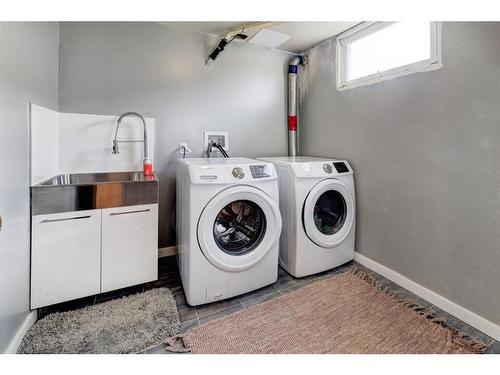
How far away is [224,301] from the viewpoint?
1612mm

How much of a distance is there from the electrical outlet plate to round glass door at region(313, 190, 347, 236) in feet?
3.52

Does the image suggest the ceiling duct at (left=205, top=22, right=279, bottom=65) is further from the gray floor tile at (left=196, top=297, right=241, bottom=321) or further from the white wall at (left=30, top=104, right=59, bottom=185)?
the gray floor tile at (left=196, top=297, right=241, bottom=321)

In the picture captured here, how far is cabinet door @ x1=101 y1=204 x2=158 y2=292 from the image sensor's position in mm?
1512

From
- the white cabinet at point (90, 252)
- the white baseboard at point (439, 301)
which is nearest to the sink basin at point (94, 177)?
the white cabinet at point (90, 252)

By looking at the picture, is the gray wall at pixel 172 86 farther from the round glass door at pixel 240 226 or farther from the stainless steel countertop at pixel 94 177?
the round glass door at pixel 240 226

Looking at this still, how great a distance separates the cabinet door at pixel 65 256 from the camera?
1.34 m

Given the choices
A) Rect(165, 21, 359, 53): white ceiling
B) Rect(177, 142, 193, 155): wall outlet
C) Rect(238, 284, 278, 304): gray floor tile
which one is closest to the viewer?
Rect(238, 284, 278, 304): gray floor tile

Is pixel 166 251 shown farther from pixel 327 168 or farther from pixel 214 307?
pixel 327 168

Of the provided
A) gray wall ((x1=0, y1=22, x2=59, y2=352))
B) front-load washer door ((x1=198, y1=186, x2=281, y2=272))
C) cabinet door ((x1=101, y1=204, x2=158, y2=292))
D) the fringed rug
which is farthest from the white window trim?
gray wall ((x1=0, y1=22, x2=59, y2=352))

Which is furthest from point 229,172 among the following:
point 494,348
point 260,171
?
point 494,348

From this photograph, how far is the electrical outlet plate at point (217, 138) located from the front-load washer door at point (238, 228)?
88cm

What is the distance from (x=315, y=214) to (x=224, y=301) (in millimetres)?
978
